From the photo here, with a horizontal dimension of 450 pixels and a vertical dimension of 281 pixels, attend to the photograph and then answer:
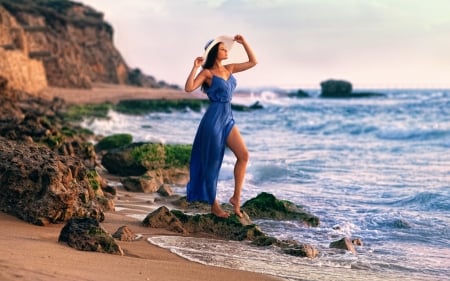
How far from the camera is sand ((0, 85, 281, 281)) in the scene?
4988 mm

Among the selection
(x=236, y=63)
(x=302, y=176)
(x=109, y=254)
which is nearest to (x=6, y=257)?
(x=109, y=254)

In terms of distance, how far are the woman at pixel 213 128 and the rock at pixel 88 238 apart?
70.9 inches

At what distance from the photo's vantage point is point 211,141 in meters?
7.70

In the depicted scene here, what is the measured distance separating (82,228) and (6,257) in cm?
106

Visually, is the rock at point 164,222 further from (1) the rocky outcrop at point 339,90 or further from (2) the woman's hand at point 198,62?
(1) the rocky outcrop at point 339,90

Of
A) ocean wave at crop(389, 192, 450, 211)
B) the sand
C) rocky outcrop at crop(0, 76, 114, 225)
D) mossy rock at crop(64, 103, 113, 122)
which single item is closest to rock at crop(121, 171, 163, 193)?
rocky outcrop at crop(0, 76, 114, 225)

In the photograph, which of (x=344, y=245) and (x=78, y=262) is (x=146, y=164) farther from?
(x=78, y=262)

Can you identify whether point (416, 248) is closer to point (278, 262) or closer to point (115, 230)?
point (278, 262)

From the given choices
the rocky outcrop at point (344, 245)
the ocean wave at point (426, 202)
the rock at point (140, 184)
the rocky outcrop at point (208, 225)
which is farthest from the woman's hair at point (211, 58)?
the ocean wave at point (426, 202)

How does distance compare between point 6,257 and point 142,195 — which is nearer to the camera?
point 6,257

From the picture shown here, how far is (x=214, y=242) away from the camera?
7.38 meters

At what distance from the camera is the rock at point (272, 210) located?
918 cm

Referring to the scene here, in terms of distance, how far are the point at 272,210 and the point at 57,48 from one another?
46.8 m

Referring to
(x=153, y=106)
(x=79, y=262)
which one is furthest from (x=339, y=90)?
(x=79, y=262)
